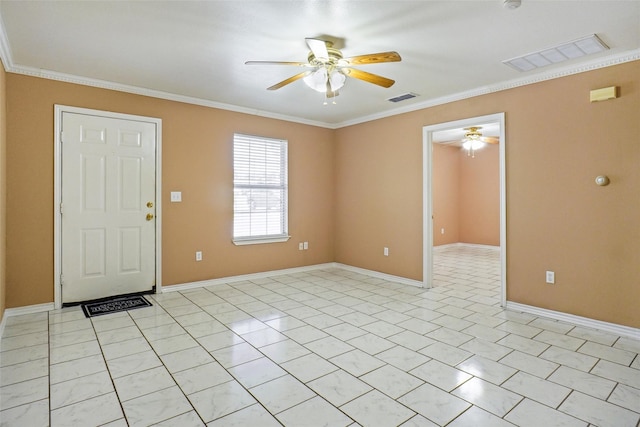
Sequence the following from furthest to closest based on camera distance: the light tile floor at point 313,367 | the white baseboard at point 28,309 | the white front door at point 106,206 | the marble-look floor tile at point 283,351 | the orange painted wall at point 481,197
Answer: the orange painted wall at point 481,197 < the white front door at point 106,206 < the white baseboard at point 28,309 < the marble-look floor tile at point 283,351 < the light tile floor at point 313,367

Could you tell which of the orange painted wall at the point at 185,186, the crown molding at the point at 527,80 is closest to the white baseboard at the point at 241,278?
the orange painted wall at the point at 185,186

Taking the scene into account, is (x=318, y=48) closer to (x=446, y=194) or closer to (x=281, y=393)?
(x=281, y=393)

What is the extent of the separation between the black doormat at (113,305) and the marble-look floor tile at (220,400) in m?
2.09

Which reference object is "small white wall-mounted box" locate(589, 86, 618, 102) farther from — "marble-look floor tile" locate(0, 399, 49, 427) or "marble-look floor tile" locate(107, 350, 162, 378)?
"marble-look floor tile" locate(0, 399, 49, 427)

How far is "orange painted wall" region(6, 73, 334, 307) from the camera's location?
348 centimetres

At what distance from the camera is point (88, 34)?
2744 mm

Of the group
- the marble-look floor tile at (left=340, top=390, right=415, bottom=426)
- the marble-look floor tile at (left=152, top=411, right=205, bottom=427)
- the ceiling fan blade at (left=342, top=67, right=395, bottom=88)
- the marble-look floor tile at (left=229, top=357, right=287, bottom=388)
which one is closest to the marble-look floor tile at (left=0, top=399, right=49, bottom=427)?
the marble-look floor tile at (left=152, top=411, right=205, bottom=427)

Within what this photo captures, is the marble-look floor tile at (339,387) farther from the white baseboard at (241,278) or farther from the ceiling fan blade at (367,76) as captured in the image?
the white baseboard at (241,278)

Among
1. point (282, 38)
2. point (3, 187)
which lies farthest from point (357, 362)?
point (3, 187)

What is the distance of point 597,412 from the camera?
1.92 metres

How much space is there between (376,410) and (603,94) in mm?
3365

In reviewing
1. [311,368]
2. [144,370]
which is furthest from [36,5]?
[311,368]

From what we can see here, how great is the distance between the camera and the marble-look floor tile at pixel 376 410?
184cm

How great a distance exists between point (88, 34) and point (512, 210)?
4369 millimetres
